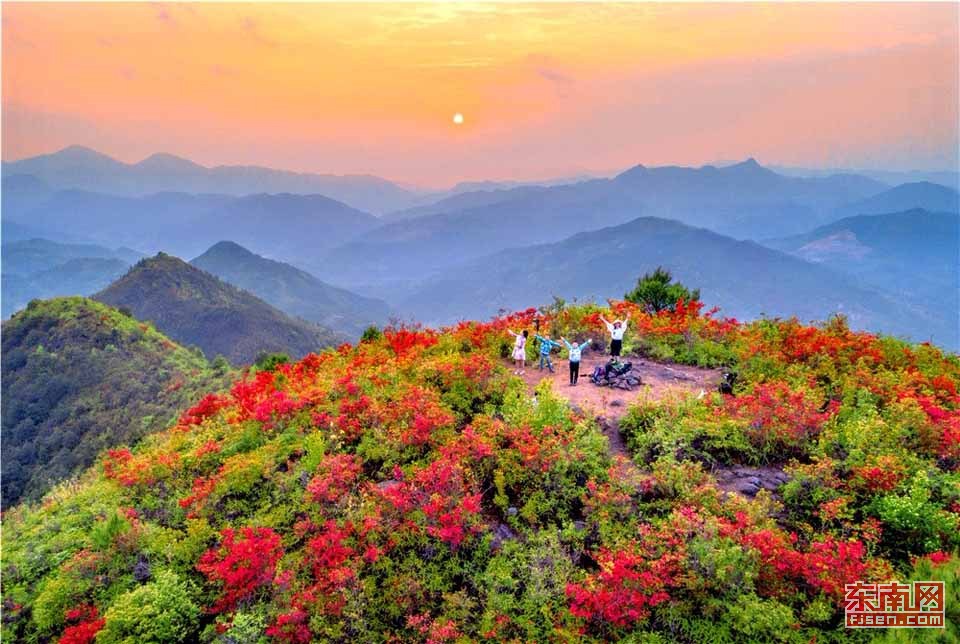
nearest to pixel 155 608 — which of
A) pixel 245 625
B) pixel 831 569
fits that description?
pixel 245 625

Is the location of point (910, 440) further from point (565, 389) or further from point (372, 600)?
point (372, 600)

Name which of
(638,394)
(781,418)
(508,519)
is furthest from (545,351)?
(508,519)

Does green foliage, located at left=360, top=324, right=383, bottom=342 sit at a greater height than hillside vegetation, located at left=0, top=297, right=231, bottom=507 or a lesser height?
greater

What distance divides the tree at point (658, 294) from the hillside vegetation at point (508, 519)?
7905 millimetres

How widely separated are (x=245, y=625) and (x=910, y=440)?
11429 mm

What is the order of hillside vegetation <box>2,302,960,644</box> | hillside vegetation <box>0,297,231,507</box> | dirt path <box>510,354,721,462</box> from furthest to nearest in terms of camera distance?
hillside vegetation <box>0,297,231,507</box> < dirt path <box>510,354,721,462</box> < hillside vegetation <box>2,302,960,644</box>

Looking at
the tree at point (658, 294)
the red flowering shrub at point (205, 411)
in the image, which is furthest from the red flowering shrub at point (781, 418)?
the red flowering shrub at point (205, 411)

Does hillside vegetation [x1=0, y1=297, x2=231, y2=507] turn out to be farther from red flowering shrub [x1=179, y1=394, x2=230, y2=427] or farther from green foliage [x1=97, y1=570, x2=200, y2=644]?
green foliage [x1=97, y1=570, x2=200, y2=644]

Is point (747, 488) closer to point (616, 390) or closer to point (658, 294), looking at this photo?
point (616, 390)

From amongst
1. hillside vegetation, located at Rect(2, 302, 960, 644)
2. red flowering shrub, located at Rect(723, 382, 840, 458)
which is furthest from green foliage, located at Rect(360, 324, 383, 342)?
red flowering shrub, located at Rect(723, 382, 840, 458)

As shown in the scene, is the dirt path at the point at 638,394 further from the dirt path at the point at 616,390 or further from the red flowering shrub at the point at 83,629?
the red flowering shrub at the point at 83,629

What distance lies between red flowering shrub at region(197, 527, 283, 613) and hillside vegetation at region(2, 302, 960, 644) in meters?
0.05

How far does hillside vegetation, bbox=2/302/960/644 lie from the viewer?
20.9 ft

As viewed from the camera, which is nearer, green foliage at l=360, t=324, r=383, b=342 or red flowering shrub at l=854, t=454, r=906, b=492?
red flowering shrub at l=854, t=454, r=906, b=492
